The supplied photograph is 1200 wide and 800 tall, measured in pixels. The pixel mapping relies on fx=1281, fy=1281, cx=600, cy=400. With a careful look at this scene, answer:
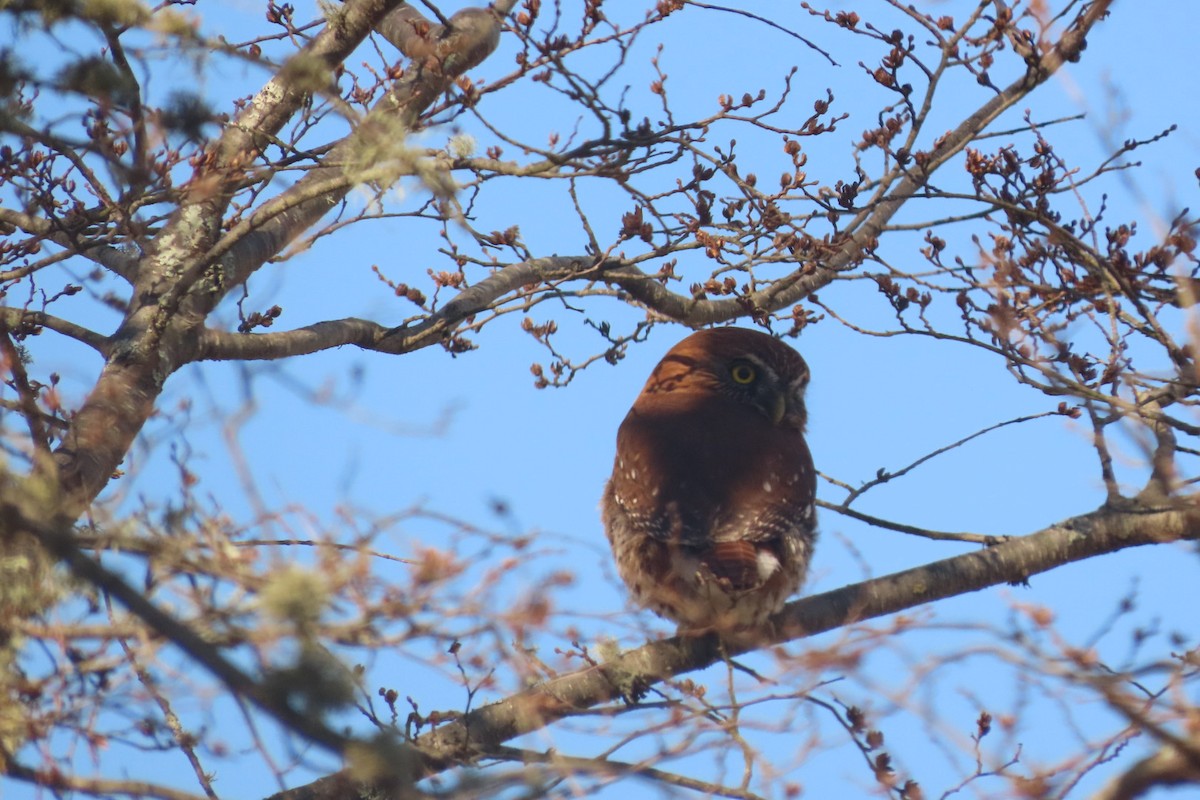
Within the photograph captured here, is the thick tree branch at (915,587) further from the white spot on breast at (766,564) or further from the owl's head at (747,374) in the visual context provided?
the owl's head at (747,374)

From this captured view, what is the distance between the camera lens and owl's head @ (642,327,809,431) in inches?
256

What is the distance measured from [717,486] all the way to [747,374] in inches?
49.9

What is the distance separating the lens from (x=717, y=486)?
5.45 m

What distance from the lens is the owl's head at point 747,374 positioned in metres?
6.51

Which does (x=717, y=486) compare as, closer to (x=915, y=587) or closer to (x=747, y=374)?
(x=915, y=587)

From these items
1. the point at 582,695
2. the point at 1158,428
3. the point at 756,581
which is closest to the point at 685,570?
the point at 756,581

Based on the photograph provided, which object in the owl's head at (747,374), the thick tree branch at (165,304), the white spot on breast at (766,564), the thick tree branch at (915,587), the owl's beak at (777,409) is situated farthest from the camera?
the owl's head at (747,374)

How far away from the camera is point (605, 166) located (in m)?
3.76

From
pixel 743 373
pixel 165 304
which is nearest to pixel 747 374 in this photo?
pixel 743 373

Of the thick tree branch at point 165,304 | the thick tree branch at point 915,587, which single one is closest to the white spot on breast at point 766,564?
the thick tree branch at point 915,587

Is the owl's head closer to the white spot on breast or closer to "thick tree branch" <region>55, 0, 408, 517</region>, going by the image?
the white spot on breast

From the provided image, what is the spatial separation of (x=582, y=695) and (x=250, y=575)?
2495 mm

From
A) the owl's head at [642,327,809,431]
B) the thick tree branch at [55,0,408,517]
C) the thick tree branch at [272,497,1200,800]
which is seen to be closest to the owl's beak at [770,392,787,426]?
the owl's head at [642,327,809,431]

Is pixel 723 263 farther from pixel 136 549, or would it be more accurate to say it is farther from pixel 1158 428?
pixel 136 549
